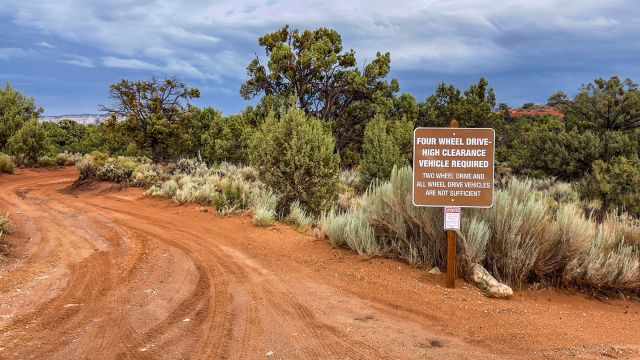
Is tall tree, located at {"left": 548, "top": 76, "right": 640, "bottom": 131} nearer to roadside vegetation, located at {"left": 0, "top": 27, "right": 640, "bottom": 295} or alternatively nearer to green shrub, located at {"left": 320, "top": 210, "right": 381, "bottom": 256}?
roadside vegetation, located at {"left": 0, "top": 27, "right": 640, "bottom": 295}

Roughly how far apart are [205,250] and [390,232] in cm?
308

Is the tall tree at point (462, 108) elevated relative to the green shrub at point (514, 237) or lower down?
elevated

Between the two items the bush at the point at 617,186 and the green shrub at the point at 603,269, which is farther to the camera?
the bush at the point at 617,186

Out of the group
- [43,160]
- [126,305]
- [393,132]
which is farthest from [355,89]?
[126,305]

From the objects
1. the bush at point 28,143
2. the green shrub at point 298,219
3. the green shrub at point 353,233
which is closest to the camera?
the green shrub at point 353,233

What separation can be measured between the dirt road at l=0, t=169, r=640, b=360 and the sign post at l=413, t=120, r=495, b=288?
44.8 inches

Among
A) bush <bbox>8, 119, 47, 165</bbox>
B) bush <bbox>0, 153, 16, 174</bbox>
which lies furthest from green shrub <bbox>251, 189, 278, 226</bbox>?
bush <bbox>8, 119, 47, 165</bbox>

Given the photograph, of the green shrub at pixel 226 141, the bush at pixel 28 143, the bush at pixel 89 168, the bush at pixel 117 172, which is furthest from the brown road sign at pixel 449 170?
the bush at pixel 28 143

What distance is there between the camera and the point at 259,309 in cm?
577

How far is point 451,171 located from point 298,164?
20.6ft

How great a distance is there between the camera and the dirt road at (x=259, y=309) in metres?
4.78

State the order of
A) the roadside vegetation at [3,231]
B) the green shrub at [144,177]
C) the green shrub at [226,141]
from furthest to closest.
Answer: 1. the green shrub at [226,141]
2. the green shrub at [144,177]
3. the roadside vegetation at [3,231]

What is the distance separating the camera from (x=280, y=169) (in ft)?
43.0

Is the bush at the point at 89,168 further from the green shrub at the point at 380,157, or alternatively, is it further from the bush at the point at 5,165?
the green shrub at the point at 380,157
